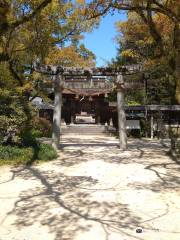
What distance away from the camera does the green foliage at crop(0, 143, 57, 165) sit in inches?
571

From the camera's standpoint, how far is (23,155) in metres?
15.1

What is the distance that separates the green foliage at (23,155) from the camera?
14.5 m

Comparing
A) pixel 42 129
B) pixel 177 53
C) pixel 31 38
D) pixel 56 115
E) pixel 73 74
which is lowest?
pixel 42 129

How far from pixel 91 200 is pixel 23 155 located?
259 inches

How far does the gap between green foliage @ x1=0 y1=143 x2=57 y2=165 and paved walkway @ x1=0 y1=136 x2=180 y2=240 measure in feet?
2.13

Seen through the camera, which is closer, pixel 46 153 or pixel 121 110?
pixel 46 153

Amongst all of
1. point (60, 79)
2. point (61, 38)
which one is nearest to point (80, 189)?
point (60, 79)

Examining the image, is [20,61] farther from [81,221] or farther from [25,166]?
[81,221]

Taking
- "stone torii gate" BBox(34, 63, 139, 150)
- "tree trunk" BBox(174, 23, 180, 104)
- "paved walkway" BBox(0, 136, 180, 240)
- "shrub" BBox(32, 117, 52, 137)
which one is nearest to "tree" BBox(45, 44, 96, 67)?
"shrub" BBox(32, 117, 52, 137)

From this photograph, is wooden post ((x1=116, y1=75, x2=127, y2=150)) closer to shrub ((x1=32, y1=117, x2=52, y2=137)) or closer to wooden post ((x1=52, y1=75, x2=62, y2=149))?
wooden post ((x1=52, y1=75, x2=62, y2=149))

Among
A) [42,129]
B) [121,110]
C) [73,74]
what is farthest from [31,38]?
[42,129]

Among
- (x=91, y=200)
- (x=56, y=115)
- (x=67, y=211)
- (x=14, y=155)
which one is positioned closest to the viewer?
(x=67, y=211)

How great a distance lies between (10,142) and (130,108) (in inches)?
530

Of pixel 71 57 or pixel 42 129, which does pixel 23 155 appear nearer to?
pixel 42 129
